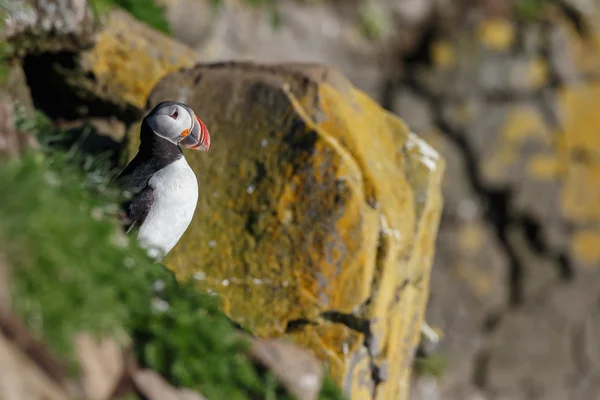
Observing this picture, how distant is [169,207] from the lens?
475 cm

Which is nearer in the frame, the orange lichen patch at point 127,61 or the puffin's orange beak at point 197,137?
the puffin's orange beak at point 197,137

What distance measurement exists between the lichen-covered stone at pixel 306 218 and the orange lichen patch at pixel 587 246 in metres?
6.50

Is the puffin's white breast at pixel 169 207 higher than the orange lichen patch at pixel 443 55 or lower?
higher

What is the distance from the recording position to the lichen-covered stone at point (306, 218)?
496cm

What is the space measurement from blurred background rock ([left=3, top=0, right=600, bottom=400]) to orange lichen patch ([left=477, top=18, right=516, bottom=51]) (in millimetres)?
18

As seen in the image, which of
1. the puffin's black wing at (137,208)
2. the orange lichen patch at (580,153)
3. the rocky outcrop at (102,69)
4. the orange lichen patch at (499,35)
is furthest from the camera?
the orange lichen patch at (499,35)

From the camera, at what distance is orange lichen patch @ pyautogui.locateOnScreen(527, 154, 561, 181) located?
11.7 metres

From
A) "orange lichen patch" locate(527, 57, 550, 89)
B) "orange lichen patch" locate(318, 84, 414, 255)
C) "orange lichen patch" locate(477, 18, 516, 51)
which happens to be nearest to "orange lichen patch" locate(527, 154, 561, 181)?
"orange lichen patch" locate(527, 57, 550, 89)

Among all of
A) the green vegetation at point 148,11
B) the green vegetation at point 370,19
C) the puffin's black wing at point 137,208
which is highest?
the puffin's black wing at point 137,208

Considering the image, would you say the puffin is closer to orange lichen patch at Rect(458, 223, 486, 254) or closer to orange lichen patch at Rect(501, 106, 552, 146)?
orange lichen patch at Rect(458, 223, 486, 254)

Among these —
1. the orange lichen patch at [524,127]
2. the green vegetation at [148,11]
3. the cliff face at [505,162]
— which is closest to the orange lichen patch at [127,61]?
the green vegetation at [148,11]

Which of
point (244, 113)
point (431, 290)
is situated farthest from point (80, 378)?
point (431, 290)

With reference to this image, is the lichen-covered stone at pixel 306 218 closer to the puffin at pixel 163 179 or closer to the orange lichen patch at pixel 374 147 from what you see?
the orange lichen patch at pixel 374 147

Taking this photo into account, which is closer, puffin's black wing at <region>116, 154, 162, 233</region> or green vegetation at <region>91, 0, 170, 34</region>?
puffin's black wing at <region>116, 154, 162, 233</region>
